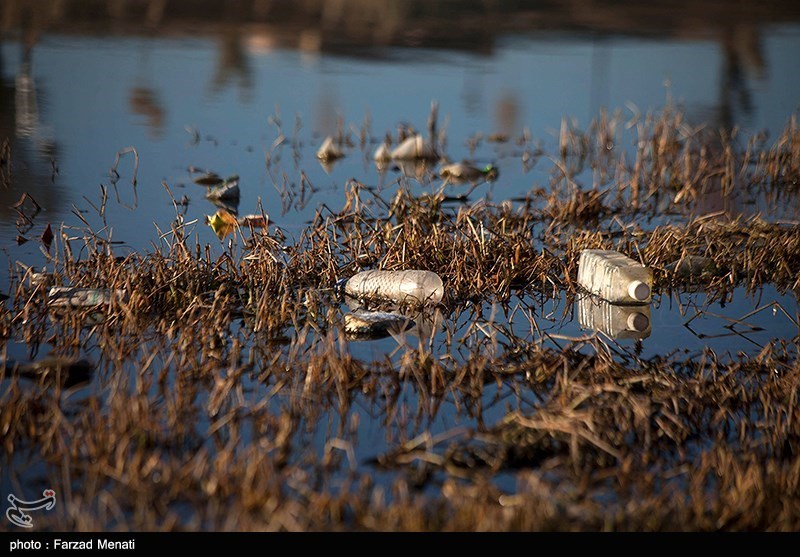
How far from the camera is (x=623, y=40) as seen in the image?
42.2 ft

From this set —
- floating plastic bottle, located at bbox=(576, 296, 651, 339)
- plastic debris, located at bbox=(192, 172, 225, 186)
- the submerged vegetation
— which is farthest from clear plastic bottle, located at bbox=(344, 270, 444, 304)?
plastic debris, located at bbox=(192, 172, 225, 186)

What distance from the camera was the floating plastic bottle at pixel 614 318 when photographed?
12.7 ft

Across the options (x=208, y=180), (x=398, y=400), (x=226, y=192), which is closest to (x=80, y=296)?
(x=398, y=400)

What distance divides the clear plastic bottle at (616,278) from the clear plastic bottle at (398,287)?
634 mm

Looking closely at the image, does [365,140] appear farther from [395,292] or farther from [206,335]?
[206,335]

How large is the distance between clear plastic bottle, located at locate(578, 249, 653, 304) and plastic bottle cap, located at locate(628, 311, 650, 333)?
71 mm

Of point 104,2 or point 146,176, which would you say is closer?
point 146,176

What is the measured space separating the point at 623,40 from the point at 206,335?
10.4m

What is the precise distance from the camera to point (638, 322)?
397 cm

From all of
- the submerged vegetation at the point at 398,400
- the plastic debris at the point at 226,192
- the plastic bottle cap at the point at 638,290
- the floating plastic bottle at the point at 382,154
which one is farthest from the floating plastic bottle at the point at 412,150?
the plastic bottle cap at the point at 638,290

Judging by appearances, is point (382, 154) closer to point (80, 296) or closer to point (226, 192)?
point (226, 192)

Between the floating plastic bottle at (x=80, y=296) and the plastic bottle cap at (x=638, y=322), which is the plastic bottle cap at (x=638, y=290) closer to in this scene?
the plastic bottle cap at (x=638, y=322)

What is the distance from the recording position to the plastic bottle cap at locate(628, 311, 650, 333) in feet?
12.8
